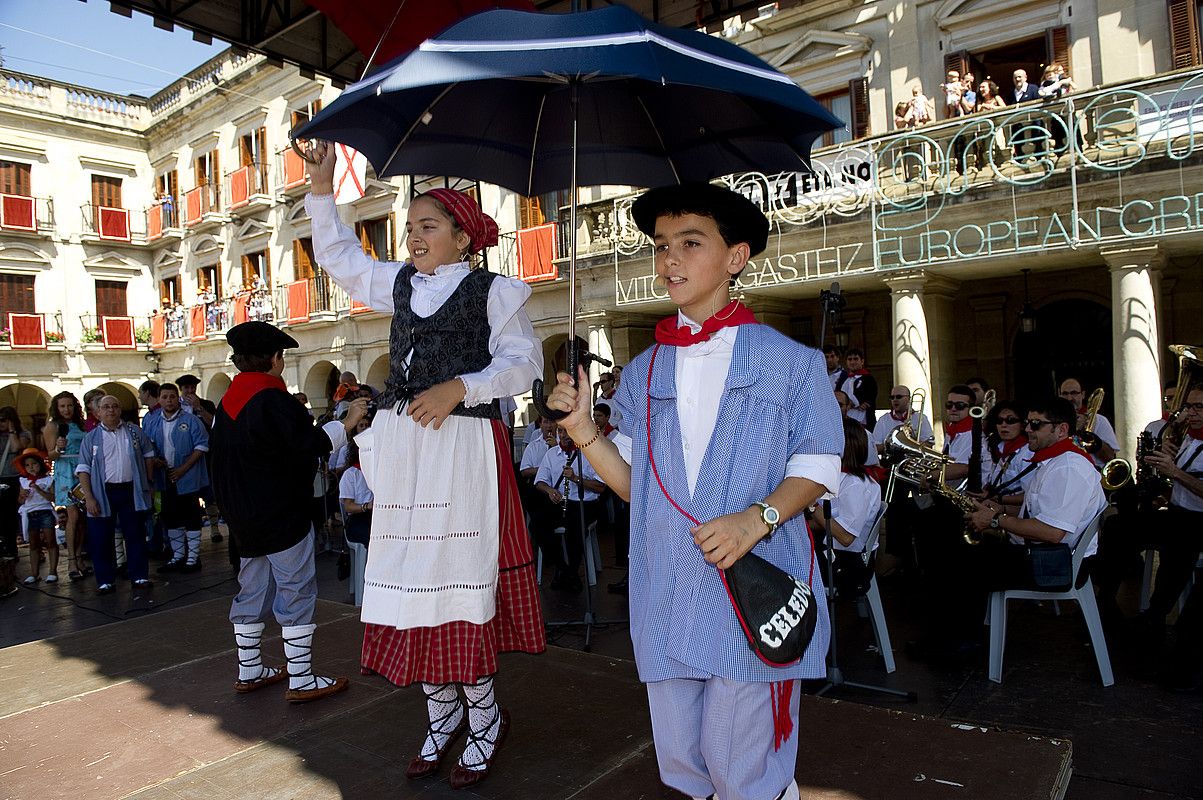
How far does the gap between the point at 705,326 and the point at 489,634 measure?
147cm

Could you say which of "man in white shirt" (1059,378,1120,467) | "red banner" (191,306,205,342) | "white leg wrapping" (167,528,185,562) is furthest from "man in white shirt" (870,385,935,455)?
"red banner" (191,306,205,342)

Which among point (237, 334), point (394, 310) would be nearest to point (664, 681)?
point (394, 310)

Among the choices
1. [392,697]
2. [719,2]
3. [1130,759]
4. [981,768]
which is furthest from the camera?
[719,2]

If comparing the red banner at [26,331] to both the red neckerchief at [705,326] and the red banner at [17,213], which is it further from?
the red neckerchief at [705,326]

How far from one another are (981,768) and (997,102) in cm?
972

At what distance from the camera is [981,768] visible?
9.11 feet

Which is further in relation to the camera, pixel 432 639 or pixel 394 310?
pixel 394 310

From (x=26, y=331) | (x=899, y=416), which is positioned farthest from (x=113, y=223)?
(x=899, y=416)

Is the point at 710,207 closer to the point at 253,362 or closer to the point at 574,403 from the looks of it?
the point at 574,403

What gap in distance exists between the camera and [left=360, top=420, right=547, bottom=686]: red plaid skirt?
2.84 m

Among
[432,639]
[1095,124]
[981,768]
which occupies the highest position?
[1095,124]

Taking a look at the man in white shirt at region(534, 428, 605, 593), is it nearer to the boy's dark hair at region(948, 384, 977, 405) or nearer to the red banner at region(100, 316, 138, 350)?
the boy's dark hair at region(948, 384, 977, 405)

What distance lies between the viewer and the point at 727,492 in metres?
2.02

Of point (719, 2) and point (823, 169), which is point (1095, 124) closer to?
point (823, 169)
